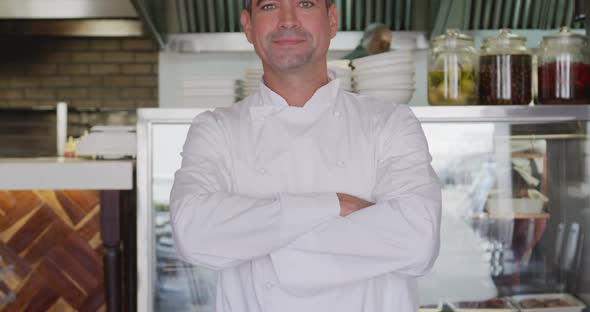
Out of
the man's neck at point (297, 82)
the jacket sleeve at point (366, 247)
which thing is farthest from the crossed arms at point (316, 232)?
the man's neck at point (297, 82)

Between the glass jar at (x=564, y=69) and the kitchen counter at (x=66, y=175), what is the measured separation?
1317mm

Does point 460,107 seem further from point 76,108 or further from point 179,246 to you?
point 76,108

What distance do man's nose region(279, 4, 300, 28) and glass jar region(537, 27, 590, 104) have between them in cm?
108

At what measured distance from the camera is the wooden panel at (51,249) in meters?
2.29

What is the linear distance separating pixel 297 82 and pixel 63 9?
138 inches

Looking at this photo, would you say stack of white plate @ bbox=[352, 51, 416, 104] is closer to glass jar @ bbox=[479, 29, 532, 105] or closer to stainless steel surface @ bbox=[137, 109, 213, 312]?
glass jar @ bbox=[479, 29, 532, 105]

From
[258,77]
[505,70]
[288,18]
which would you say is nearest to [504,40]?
[505,70]

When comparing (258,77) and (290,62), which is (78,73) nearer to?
(258,77)

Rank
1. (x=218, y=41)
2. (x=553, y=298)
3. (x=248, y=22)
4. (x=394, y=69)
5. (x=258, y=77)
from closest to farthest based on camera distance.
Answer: (x=248, y=22) → (x=394, y=69) → (x=258, y=77) → (x=553, y=298) → (x=218, y=41)

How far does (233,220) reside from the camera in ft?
4.29

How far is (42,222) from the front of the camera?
230 cm

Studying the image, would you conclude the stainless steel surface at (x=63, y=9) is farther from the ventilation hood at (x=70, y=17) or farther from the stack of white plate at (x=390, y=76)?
the stack of white plate at (x=390, y=76)

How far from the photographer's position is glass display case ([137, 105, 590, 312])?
2123mm

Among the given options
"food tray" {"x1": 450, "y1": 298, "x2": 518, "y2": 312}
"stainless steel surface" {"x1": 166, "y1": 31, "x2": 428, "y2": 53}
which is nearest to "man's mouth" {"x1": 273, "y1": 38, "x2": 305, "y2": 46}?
"food tray" {"x1": 450, "y1": 298, "x2": 518, "y2": 312}
